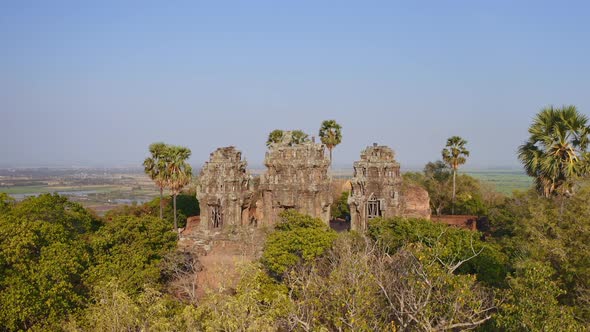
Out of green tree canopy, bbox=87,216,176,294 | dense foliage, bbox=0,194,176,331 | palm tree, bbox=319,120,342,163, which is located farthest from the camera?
palm tree, bbox=319,120,342,163

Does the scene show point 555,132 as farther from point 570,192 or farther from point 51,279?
point 51,279

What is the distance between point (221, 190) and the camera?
36562mm

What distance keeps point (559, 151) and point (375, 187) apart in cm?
1560

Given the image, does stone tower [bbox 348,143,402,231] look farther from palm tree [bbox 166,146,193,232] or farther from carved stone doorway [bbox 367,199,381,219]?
palm tree [bbox 166,146,193,232]

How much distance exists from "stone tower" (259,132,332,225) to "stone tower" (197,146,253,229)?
274 cm

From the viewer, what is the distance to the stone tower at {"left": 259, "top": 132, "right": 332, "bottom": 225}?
37.2 m

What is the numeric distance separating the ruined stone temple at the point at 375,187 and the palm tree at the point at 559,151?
12885 millimetres

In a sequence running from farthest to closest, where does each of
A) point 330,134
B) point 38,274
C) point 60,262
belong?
point 330,134, point 60,262, point 38,274

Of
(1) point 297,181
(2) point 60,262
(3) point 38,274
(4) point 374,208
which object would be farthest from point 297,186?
(3) point 38,274

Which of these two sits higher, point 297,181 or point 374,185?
point 297,181

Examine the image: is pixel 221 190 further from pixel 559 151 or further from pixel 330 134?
pixel 559 151

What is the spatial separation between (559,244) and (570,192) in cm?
667

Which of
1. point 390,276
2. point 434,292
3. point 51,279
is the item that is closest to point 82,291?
point 51,279

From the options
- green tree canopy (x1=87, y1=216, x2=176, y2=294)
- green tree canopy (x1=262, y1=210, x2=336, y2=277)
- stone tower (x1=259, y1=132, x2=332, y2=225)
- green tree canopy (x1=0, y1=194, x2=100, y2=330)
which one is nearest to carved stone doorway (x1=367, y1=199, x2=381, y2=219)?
stone tower (x1=259, y1=132, x2=332, y2=225)
